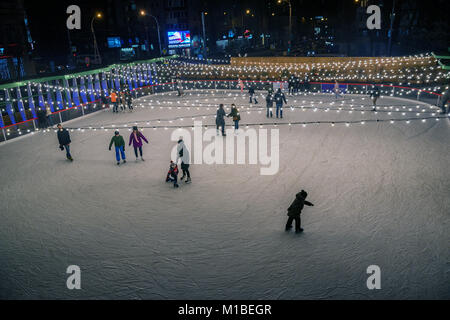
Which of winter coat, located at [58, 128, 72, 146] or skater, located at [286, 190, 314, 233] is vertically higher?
winter coat, located at [58, 128, 72, 146]

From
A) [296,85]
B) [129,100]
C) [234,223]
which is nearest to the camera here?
[234,223]

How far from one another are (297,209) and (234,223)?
152cm

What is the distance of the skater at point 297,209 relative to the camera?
6.57m

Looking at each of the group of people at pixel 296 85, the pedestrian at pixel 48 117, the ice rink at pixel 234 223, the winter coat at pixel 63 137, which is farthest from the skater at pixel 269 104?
the pedestrian at pixel 48 117

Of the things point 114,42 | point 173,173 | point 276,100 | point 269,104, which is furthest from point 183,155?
point 114,42

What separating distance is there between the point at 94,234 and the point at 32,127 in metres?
12.7

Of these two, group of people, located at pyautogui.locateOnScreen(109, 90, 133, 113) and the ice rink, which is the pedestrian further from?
the ice rink

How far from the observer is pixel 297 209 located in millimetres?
6695

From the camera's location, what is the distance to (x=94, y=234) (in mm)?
7219

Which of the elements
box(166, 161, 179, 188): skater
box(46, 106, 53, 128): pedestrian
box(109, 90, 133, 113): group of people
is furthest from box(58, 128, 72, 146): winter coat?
box(109, 90, 133, 113): group of people

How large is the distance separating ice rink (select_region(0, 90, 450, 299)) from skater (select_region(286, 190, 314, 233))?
183 millimetres

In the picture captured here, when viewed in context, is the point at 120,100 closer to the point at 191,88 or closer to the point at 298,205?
the point at 191,88

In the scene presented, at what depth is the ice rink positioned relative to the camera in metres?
5.55
